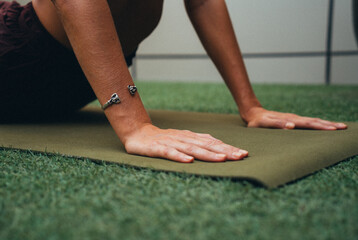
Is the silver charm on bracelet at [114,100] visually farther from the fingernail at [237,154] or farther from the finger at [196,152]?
the fingernail at [237,154]

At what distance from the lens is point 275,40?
11.2ft

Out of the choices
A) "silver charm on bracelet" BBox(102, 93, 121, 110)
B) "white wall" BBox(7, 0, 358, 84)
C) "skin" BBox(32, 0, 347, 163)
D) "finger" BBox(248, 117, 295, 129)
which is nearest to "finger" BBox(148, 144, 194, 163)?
"skin" BBox(32, 0, 347, 163)

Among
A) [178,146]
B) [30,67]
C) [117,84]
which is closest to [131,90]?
[117,84]

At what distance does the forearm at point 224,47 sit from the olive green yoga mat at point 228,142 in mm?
88

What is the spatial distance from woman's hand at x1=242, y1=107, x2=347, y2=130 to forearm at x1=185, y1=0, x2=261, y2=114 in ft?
0.11

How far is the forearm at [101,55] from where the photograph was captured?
66 centimetres

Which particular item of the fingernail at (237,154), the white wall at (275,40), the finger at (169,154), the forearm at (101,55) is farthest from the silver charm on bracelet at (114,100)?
the white wall at (275,40)

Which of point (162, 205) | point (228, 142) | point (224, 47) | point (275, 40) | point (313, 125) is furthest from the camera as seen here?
point (275, 40)

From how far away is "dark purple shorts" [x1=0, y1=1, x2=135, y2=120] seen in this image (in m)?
0.92

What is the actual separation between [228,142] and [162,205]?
34 cm

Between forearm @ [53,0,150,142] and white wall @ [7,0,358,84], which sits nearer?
forearm @ [53,0,150,142]

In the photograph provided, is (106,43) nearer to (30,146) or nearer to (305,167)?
(30,146)

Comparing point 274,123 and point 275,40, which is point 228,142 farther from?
point 275,40

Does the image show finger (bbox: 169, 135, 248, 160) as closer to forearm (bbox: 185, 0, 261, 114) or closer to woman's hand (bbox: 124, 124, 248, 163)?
woman's hand (bbox: 124, 124, 248, 163)
